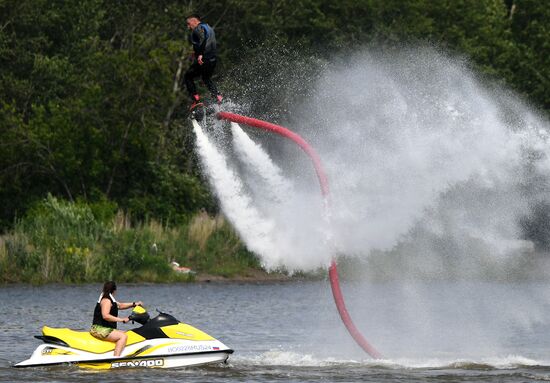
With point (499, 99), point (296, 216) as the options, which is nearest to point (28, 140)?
point (499, 99)

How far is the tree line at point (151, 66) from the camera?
52.8 meters

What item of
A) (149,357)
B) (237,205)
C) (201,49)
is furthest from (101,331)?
(201,49)

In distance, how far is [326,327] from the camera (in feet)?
117

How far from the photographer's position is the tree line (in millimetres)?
52812

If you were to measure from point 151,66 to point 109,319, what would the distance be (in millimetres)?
27353

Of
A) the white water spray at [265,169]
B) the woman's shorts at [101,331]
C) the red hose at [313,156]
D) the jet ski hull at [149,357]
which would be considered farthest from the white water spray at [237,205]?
the woman's shorts at [101,331]

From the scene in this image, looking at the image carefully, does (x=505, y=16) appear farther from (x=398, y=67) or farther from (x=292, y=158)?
(x=292, y=158)

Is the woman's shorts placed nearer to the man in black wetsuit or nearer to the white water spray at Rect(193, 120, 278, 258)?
the white water spray at Rect(193, 120, 278, 258)

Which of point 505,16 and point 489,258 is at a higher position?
point 505,16

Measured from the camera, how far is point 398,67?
197ft

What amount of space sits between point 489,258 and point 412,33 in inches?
688

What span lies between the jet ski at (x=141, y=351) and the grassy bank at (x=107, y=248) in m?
19.1

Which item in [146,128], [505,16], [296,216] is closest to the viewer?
[296,216]

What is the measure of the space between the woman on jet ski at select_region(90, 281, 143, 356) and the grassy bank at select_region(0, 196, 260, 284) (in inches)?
755
